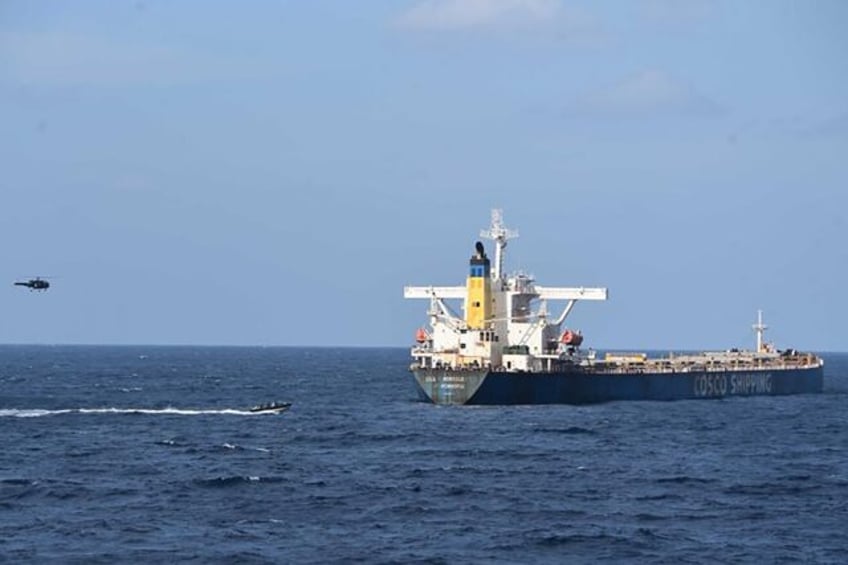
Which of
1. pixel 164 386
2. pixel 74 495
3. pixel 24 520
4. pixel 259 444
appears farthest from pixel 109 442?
pixel 164 386

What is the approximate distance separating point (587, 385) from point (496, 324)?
1059 cm

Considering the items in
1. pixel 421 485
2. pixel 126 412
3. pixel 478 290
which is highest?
pixel 478 290

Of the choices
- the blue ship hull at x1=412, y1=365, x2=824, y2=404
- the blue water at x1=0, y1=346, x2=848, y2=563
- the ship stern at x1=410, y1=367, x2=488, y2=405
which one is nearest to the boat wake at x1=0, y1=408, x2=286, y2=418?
the blue water at x1=0, y1=346, x2=848, y2=563

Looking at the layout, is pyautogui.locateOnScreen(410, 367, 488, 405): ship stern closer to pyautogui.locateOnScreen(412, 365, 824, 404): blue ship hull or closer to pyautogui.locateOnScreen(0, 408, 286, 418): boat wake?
pyautogui.locateOnScreen(412, 365, 824, 404): blue ship hull

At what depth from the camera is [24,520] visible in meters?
63.4

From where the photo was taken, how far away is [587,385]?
424 ft

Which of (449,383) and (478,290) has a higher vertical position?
(478,290)

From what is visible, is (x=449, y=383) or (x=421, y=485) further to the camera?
Answer: (x=449, y=383)

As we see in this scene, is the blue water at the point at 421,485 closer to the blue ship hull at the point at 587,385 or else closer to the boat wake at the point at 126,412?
the boat wake at the point at 126,412

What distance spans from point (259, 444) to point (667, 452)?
2424 cm

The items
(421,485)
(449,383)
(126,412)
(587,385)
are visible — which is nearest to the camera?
(421,485)

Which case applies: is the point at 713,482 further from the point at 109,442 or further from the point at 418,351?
the point at 418,351

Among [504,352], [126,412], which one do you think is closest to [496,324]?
[504,352]

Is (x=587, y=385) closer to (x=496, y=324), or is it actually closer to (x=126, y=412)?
(x=496, y=324)
